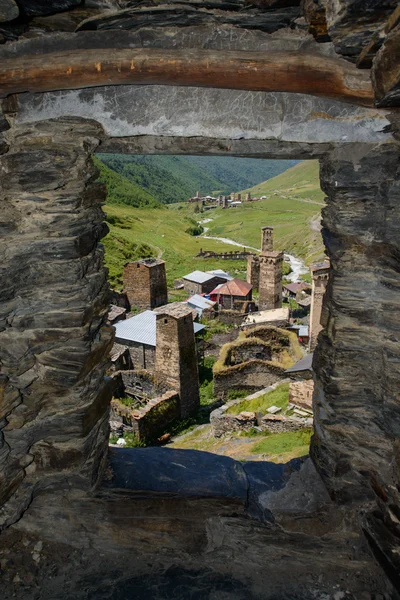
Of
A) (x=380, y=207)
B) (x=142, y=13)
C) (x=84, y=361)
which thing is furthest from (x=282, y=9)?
(x=84, y=361)

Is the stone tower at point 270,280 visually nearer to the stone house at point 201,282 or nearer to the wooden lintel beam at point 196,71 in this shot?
the stone house at point 201,282

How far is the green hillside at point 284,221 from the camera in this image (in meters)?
73.9

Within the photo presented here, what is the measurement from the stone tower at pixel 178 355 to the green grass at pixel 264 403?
3.46m

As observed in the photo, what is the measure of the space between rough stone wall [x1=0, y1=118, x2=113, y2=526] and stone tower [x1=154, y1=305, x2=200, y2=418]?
52.0ft

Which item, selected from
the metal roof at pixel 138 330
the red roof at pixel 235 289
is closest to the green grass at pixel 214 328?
the metal roof at pixel 138 330

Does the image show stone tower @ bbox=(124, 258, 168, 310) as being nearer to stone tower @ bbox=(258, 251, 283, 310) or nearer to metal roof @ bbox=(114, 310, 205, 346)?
metal roof @ bbox=(114, 310, 205, 346)

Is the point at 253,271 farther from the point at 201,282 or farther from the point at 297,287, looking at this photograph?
the point at 201,282

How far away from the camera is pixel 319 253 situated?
62375 mm

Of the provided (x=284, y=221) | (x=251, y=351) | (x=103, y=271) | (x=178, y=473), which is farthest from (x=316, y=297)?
(x=284, y=221)

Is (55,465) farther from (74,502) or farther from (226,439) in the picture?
(226,439)

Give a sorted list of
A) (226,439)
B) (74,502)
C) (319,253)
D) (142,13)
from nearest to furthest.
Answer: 1. (142,13)
2. (74,502)
3. (226,439)
4. (319,253)

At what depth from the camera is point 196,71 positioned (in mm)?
3078

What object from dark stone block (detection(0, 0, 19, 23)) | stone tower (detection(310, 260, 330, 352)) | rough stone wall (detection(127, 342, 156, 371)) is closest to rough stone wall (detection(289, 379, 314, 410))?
rough stone wall (detection(127, 342, 156, 371))

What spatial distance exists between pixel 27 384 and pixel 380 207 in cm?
315
